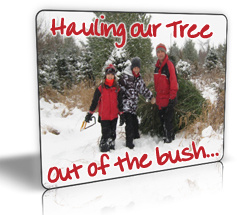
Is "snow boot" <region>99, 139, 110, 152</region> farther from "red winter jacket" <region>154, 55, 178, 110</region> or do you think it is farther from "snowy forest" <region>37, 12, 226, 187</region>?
"red winter jacket" <region>154, 55, 178, 110</region>

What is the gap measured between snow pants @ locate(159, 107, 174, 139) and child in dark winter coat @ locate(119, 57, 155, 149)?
22cm

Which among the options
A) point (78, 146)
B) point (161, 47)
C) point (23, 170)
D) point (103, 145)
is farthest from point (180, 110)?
point (23, 170)

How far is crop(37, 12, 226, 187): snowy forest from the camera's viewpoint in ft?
10.4

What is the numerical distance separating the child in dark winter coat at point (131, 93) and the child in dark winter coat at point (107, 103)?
0.07 metres

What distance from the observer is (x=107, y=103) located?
134 inches

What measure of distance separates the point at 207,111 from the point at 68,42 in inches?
68.4

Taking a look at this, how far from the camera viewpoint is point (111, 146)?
3533 millimetres

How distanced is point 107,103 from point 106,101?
0.07ft

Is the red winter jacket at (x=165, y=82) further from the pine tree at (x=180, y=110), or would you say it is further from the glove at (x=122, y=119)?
the glove at (x=122, y=119)

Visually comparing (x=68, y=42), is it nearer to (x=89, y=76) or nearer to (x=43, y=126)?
(x=89, y=76)

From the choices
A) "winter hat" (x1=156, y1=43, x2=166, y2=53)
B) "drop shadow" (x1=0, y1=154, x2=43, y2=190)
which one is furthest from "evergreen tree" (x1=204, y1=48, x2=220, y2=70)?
"drop shadow" (x1=0, y1=154, x2=43, y2=190)

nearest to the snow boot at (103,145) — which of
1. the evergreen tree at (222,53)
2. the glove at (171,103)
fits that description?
the glove at (171,103)

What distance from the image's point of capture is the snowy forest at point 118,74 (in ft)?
10.4

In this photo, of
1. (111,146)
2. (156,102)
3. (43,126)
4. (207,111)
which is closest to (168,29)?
(156,102)
